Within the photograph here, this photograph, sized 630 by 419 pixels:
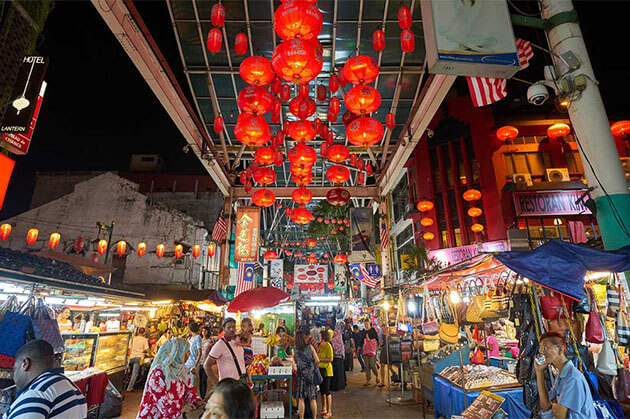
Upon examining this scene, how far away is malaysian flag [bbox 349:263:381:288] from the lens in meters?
15.1

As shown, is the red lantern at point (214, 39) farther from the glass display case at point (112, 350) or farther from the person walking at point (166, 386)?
the glass display case at point (112, 350)

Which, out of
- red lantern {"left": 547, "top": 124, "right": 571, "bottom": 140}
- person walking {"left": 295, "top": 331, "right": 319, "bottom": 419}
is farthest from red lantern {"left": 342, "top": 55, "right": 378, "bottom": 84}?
red lantern {"left": 547, "top": 124, "right": 571, "bottom": 140}

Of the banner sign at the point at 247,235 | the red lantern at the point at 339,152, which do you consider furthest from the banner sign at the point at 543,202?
the banner sign at the point at 247,235

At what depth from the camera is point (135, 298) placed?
10.3 meters

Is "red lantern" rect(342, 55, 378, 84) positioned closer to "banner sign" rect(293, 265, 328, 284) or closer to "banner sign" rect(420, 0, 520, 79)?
"banner sign" rect(420, 0, 520, 79)

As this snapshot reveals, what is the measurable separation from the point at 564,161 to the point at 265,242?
20.0 metres

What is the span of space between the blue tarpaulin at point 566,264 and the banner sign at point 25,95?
6969 millimetres

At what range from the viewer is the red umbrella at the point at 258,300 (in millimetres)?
8789

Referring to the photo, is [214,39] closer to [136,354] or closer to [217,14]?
[217,14]

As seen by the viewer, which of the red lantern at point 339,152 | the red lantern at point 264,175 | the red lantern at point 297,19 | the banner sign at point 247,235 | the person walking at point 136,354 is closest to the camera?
the red lantern at point 297,19

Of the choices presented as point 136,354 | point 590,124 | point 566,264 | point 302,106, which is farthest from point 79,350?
point 590,124

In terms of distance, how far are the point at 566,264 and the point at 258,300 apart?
6.97 metres

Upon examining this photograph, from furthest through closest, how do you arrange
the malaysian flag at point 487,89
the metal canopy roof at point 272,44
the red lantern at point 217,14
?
the metal canopy roof at point 272,44 < the malaysian flag at point 487,89 < the red lantern at point 217,14

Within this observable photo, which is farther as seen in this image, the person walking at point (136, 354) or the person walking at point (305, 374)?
the person walking at point (136, 354)
